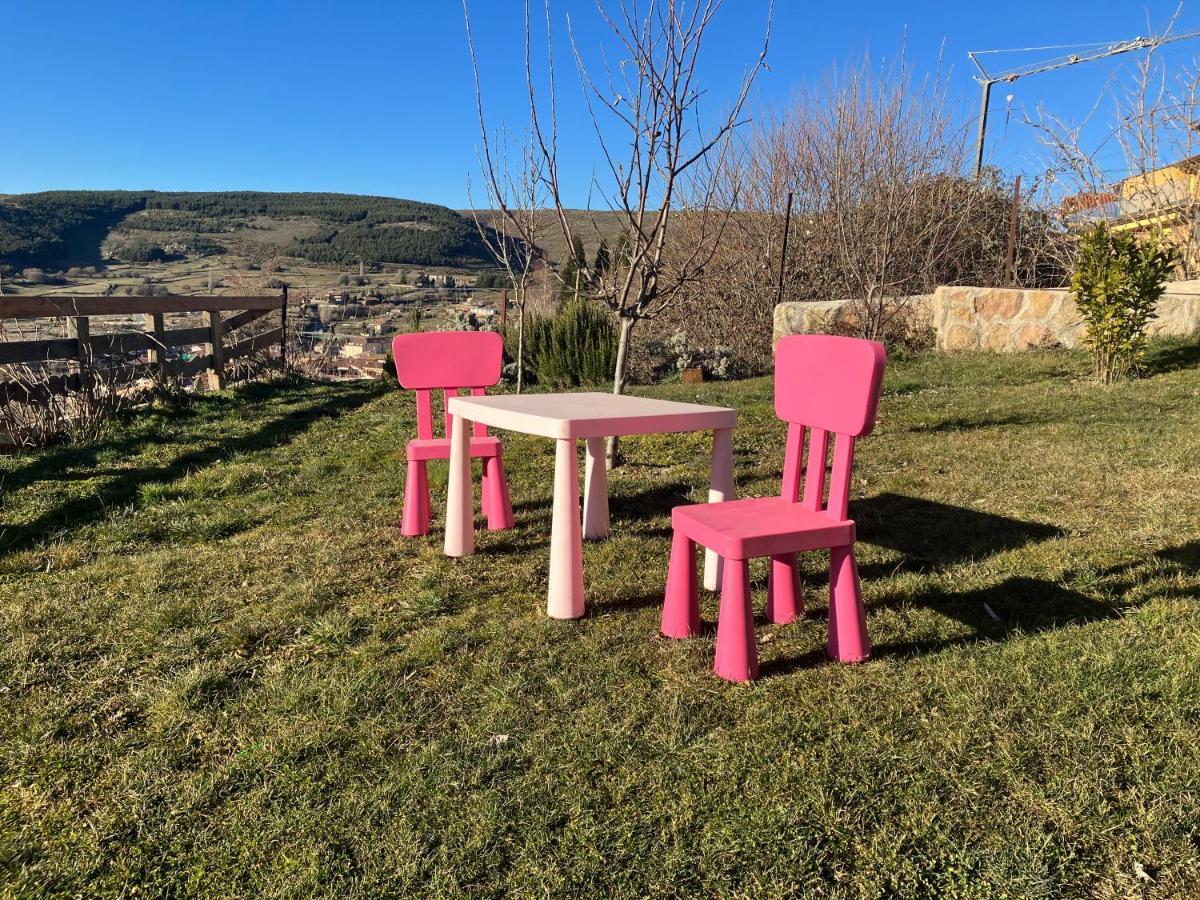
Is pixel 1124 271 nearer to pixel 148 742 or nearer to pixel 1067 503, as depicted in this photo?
pixel 1067 503

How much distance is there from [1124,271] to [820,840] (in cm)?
778

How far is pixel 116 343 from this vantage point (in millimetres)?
8203

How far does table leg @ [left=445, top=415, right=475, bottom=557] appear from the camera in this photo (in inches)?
141

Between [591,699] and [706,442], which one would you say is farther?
[706,442]

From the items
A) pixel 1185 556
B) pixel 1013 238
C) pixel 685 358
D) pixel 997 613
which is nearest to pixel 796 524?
pixel 997 613

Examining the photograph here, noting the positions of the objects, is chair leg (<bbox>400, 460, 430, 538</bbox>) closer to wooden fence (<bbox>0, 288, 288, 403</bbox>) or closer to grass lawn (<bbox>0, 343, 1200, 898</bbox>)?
grass lawn (<bbox>0, 343, 1200, 898</bbox>)

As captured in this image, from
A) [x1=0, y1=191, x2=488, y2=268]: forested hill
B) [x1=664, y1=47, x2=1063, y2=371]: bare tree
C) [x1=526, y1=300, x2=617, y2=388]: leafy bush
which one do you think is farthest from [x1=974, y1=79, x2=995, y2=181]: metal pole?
[x1=0, y1=191, x2=488, y2=268]: forested hill

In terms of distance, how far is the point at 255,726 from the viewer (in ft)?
7.32

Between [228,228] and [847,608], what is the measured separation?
7644 centimetres

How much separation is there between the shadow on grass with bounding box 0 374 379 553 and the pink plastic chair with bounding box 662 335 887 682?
134 inches

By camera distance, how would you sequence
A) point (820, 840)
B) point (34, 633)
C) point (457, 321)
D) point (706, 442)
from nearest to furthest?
point (820, 840), point (34, 633), point (706, 442), point (457, 321)

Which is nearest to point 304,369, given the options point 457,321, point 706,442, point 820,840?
point 457,321

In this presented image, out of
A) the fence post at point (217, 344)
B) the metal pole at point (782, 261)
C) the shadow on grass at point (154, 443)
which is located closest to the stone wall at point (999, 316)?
the metal pole at point (782, 261)

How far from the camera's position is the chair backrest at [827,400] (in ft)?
7.81
